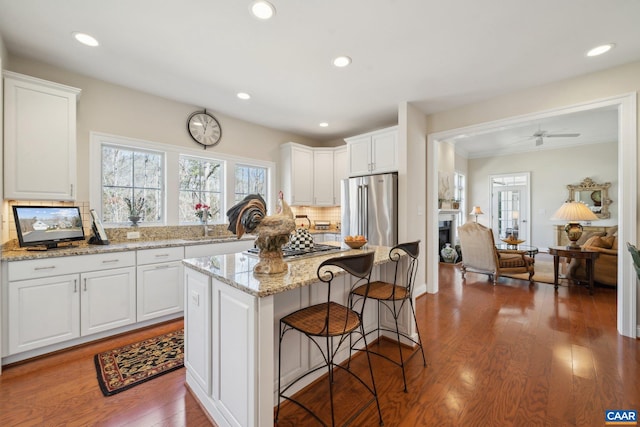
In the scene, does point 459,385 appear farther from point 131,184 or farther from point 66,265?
point 131,184

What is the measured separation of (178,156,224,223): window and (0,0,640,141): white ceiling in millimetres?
936

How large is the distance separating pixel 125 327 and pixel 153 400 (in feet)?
4.27

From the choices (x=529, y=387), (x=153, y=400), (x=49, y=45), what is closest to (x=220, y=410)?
(x=153, y=400)

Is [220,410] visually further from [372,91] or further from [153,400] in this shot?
[372,91]

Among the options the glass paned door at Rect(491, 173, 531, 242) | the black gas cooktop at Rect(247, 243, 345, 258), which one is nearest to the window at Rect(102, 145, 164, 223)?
the black gas cooktop at Rect(247, 243, 345, 258)

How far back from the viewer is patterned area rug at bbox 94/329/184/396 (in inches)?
77.9

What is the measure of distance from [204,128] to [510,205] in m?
8.40

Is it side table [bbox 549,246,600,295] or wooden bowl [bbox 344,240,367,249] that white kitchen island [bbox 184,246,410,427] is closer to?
wooden bowl [bbox 344,240,367,249]

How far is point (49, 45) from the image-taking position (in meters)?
2.38

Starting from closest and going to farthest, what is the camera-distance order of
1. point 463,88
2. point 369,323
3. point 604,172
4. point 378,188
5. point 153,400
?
point 153,400
point 369,323
point 463,88
point 378,188
point 604,172

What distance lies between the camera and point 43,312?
2.28m

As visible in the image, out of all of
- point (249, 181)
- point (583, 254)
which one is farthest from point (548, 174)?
point (249, 181)

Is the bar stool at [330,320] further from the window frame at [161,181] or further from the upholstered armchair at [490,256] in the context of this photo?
the upholstered armchair at [490,256]

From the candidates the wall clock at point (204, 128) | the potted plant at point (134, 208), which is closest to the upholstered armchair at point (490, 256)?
the wall clock at point (204, 128)
